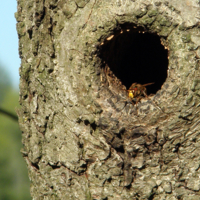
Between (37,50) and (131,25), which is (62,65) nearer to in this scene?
(37,50)

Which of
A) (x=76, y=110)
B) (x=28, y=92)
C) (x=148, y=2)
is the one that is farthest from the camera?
(x=28, y=92)

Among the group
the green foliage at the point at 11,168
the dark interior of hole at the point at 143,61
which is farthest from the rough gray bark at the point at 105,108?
the green foliage at the point at 11,168

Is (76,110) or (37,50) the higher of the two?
(37,50)

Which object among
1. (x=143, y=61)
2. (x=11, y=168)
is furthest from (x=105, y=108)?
(x=11, y=168)

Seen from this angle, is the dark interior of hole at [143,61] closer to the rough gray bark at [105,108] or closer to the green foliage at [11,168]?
the rough gray bark at [105,108]

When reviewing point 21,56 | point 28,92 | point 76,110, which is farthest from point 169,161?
point 21,56

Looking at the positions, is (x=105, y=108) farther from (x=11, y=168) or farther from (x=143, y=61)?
(x=11, y=168)
